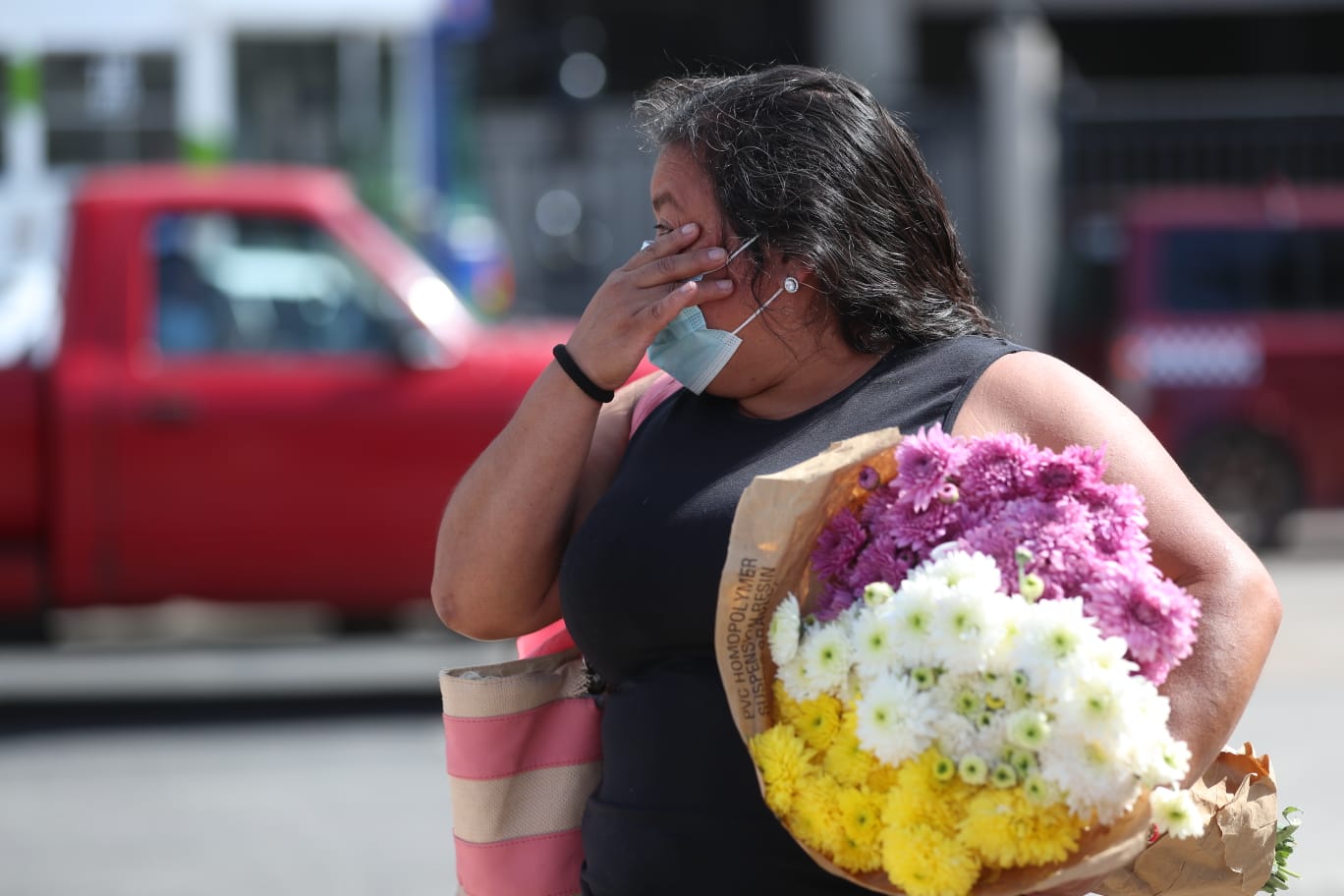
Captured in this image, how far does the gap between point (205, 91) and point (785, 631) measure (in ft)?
38.7

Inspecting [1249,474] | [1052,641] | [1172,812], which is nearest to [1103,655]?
[1052,641]

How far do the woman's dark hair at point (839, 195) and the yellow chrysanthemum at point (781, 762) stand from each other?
0.54 metres

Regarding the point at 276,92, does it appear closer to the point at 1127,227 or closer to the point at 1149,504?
the point at 1127,227

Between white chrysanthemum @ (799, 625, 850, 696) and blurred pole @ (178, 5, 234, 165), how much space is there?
11.7 meters

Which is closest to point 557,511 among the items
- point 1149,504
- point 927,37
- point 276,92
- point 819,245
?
point 819,245

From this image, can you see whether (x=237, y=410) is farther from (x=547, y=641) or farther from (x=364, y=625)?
(x=547, y=641)

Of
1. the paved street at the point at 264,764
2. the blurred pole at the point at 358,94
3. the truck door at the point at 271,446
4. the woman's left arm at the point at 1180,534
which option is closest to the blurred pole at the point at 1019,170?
the blurred pole at the point at 358,94

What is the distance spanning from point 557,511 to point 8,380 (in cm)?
503

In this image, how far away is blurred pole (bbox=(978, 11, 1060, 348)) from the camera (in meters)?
14.2

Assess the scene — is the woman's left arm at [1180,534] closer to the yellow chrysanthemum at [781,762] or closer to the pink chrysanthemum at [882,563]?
the pink chrysanthemum at [882,563]

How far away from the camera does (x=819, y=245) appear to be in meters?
2.02

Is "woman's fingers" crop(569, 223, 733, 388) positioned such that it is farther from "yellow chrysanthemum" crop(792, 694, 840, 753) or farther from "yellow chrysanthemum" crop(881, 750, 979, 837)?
"yellow chrysanthemum" crop(881, 750, 979, 837)

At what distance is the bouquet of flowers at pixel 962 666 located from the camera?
153cm

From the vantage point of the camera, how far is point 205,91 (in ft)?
41.5
